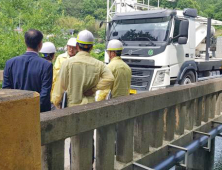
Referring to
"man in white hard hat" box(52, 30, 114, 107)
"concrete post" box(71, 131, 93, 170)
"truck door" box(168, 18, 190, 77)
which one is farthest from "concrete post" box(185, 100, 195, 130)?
"truck door" box(168, 18, 190, 77)

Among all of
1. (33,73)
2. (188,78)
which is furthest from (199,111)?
(188,78)

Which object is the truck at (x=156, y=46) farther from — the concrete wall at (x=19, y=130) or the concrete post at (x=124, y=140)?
the concrete wall at (x=19, y=130)

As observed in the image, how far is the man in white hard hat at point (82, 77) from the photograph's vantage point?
3006 millimetres

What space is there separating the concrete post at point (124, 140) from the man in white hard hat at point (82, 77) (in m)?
0.45

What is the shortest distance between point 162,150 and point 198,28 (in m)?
7.31

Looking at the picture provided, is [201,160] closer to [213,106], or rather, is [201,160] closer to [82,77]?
[213,106]

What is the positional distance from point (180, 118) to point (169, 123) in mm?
324

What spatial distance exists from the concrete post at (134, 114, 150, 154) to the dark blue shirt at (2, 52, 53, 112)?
1038 mm

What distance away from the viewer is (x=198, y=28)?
9898 millimetres

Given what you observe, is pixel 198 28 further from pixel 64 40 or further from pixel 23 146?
pixel 23 146

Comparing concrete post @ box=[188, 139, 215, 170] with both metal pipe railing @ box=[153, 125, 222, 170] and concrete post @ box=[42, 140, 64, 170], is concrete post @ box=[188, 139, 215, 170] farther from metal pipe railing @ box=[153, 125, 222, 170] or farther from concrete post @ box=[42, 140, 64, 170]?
concrete post @ box=[42, 140, 64, 170]

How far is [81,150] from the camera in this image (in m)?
2.46

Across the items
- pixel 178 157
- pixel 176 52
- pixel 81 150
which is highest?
pixel 176 52

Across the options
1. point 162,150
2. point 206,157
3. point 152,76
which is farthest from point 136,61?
point 162,150
